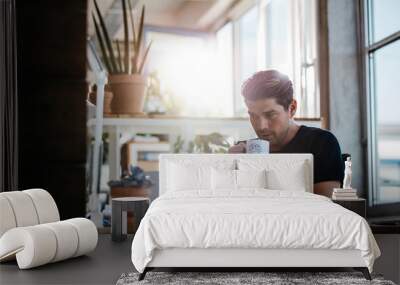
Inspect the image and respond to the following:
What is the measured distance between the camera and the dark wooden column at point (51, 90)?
18.1 feet

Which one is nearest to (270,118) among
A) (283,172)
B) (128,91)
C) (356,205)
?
(283,172)

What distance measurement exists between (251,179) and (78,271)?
1.68 meters

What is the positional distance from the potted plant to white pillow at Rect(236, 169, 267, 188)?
1328 millimetres

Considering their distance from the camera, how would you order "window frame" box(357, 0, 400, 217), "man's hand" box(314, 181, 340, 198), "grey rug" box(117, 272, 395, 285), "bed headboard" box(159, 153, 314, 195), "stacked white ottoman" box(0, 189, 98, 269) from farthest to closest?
"window frame" box(357, 0, 400, 217) → "man's hand" box(314, 181, 340, 198) → "bed headboard" box(159, 153, 314, 195) → "stacked white ottoman" box(0, 189, 98, 269) → "grey rug" box(117, 272, 395, 285)

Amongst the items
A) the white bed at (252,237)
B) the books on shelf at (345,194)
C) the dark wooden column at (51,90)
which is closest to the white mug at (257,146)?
the books on shelf at (345,194)

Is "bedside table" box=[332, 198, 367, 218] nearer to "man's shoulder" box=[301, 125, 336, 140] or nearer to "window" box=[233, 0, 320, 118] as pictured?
"man's shoulder" box=[301, 125, 336, 140]

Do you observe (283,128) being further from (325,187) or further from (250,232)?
(250,232)

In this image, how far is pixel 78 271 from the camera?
382 cm

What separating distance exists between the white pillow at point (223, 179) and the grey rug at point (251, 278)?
1231 millimetres

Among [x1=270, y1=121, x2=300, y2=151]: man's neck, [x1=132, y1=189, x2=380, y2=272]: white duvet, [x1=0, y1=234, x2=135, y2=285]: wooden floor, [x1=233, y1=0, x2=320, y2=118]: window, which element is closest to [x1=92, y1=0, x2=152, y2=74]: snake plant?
[x1=233, y1=0, x2=320, y2=118]: window

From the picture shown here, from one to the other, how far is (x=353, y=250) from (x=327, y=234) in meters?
0.21

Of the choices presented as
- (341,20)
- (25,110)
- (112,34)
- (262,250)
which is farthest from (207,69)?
(262,250)

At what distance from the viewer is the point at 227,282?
11.3 feet

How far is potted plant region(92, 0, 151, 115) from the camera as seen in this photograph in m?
5.51
